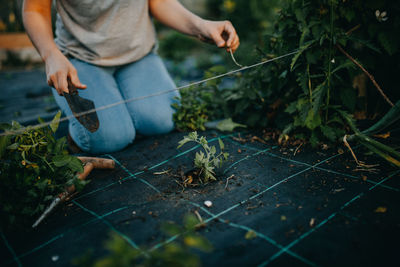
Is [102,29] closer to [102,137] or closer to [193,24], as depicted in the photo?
[193,24]

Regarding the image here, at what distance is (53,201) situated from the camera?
49.8 inches

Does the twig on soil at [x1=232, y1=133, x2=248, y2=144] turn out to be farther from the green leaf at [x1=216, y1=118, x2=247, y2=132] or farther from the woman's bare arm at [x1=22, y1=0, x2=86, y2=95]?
the woman's bare arm at [x1=22, y1=0, x2=86, y2=95]

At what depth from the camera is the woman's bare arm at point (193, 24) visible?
1.66m

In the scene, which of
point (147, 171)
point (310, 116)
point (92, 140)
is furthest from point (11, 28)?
point (310, 116)

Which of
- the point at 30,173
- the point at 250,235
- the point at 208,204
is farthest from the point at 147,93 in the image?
the point at 250,235

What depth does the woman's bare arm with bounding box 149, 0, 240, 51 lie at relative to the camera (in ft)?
5.45

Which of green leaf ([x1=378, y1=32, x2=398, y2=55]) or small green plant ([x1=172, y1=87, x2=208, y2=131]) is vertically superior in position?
green leaf ([x1=378, y1=32, x2=398, y2=55])

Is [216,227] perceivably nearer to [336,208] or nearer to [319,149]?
[336,208]

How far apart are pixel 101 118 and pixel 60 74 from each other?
1.96ft

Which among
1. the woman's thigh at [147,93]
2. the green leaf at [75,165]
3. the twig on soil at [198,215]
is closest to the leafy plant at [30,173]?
the green leaf at [75,165]

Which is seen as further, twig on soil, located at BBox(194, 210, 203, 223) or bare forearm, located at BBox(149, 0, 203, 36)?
bare forearm, located at BBox(149, 0, 203, 36)

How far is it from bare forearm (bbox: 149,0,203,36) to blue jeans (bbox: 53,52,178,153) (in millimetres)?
324

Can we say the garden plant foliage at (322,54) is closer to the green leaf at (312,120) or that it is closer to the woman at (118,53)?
the green leaf at (312,120)

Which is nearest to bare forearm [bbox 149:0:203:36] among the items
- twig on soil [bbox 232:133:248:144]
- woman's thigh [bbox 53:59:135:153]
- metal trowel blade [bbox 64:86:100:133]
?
woman's thigh [bbox 53:59:135:153]
